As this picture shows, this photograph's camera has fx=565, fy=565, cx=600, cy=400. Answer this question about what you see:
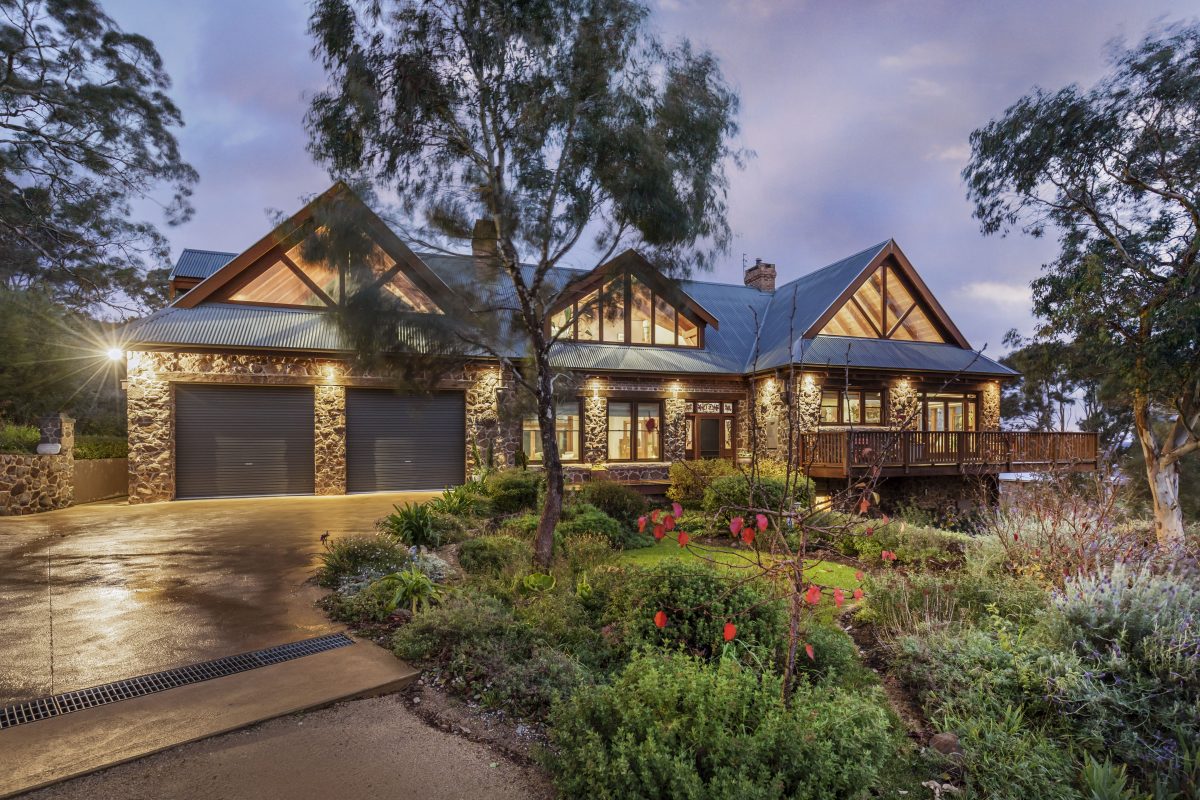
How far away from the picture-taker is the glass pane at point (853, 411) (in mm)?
16562

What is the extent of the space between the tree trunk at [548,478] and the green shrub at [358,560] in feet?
5.09

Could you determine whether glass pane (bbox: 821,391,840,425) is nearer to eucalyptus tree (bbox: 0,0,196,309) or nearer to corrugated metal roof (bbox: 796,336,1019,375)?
corrugated metal roof (bbox: 796,336,1019,375)

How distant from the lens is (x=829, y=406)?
1644cm

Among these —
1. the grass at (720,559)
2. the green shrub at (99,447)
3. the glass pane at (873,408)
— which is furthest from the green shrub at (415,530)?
the glass pane at (873,408)

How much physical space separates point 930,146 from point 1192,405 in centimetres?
858

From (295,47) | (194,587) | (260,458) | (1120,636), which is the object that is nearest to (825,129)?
(295,47)

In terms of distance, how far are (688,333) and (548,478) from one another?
11.8 metres

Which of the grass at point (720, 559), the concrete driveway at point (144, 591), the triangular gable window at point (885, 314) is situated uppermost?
the triangular gable window at point (885, 314)

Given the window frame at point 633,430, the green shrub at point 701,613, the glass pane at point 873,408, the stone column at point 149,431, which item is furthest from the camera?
the glass pane at point 873,408

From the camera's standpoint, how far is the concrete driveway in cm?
408

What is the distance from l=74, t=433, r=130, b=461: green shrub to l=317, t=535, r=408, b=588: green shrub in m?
10.2

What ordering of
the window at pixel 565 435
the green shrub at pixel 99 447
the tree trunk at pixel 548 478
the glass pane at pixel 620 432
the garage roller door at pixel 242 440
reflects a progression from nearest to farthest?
the tree trunk at pixel 548 478
the garage roller door at pixel 242 440
the green shrub at pixel 99 447
the window at pixel 565 435
the glass pane at pixel 620 432

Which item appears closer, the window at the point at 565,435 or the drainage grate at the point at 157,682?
the drainage grate at the point at 157,682

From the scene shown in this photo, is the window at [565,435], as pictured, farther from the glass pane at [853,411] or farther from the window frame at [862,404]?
the glass pane at [853,411]
